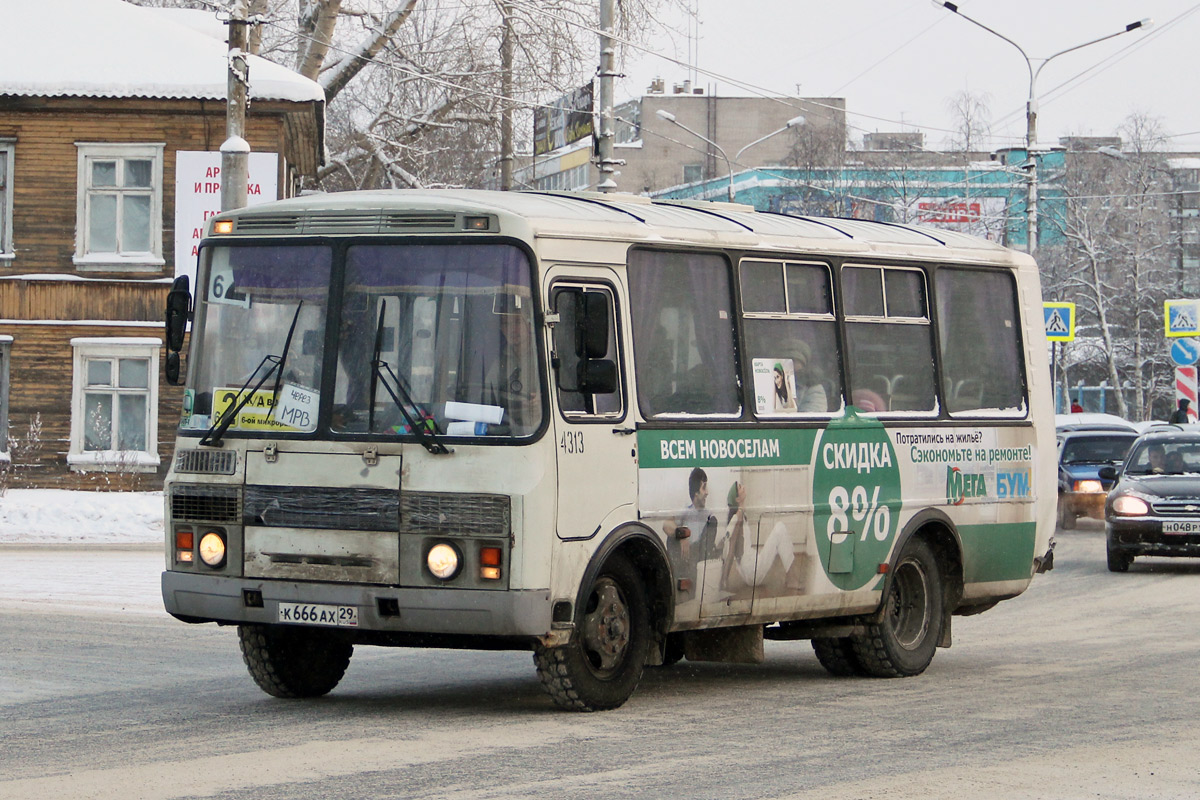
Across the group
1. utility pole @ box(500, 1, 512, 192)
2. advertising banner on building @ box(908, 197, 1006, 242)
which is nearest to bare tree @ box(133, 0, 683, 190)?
utility pole @ box(500, 1, 512, 192)

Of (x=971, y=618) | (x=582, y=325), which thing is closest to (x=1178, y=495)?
(x=971, y=618)

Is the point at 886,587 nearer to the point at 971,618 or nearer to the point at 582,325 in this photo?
the point at 582,325

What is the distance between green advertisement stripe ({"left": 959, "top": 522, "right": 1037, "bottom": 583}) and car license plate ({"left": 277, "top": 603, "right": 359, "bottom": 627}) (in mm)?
4837

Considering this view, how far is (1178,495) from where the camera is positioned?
69.2 ft

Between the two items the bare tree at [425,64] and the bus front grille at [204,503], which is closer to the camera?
the bus front grille at [204,503]

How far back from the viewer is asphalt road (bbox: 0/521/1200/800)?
7828 mm

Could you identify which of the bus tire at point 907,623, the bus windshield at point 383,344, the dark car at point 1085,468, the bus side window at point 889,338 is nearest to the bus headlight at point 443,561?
the bus windshield at point 383,344

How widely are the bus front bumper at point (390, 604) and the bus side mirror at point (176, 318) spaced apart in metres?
1.24

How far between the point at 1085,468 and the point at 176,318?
22354mm

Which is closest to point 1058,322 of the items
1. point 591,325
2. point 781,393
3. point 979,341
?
point 979,341

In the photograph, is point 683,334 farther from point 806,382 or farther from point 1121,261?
point 1121,261

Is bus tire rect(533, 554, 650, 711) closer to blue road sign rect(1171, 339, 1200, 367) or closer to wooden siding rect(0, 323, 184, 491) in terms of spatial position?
wooden siding rect(0, 323, 184, 491)

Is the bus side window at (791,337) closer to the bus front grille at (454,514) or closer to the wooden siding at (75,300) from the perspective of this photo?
the bus front grille at (454,514)

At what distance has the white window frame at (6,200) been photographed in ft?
106
